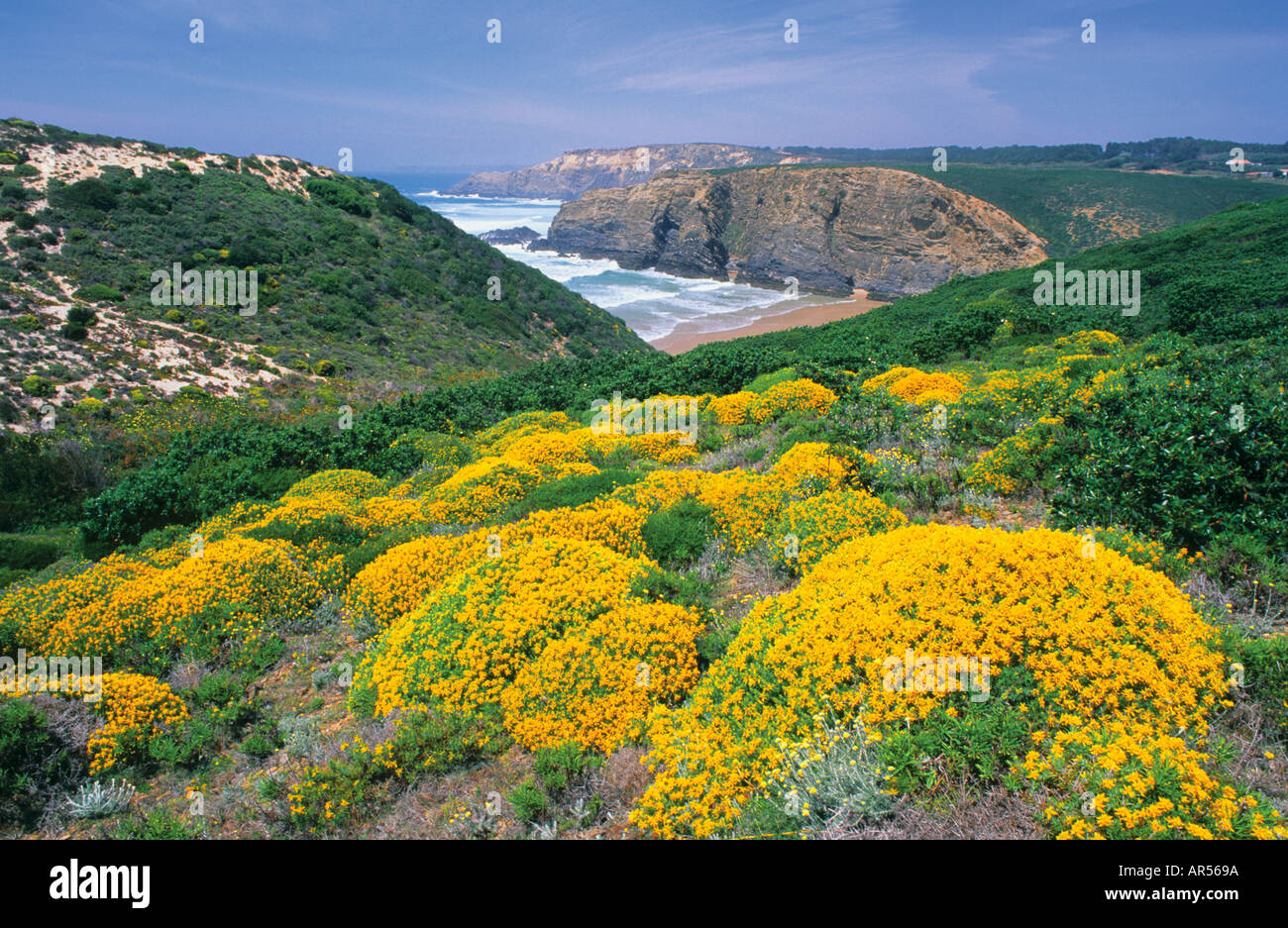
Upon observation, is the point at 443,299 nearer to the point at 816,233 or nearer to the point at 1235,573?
the point at 1235,573

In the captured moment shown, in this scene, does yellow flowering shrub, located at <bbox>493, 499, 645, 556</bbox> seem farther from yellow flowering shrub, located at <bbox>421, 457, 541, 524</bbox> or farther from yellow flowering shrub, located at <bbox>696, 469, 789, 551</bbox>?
yellow flowering shrub, located at <bbox>421, 457, 541, 524</bbox>

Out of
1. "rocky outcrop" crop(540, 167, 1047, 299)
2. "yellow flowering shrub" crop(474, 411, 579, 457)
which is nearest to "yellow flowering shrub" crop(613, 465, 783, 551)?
"yellow flowering shrub" crop(474, 411, 579, 457)

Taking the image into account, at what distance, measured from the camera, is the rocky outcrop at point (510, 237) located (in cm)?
11575

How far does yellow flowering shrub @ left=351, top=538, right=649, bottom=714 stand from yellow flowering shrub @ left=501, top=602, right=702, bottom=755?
0.25m

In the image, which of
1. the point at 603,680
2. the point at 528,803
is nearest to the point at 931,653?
the point at 603,680

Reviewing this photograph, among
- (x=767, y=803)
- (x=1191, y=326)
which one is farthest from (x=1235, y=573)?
(x=1191, y=326)

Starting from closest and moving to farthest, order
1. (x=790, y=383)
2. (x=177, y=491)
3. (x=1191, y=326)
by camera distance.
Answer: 1. (x=177, y=491)
2. (x=790, y=383)
3. (x=1191, y=326)

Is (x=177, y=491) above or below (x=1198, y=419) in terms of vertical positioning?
below

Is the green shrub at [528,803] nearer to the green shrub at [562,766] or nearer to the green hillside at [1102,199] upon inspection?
the green shrub at [562,766]

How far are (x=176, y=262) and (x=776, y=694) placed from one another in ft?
123

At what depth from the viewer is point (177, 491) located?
1227 cm

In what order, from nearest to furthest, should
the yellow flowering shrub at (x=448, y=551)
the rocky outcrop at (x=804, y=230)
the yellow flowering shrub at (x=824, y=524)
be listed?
the yellow flowering shrub at (x=824, y=524) → the yellow flowering shrub at (x=448, y=551) → the rocky outcrop at (x=804, y=230)

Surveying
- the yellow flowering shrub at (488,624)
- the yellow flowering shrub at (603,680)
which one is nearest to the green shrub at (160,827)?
the yellow flowering shrub at (488,624)

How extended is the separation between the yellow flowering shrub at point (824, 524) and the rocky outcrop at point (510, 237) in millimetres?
117041
